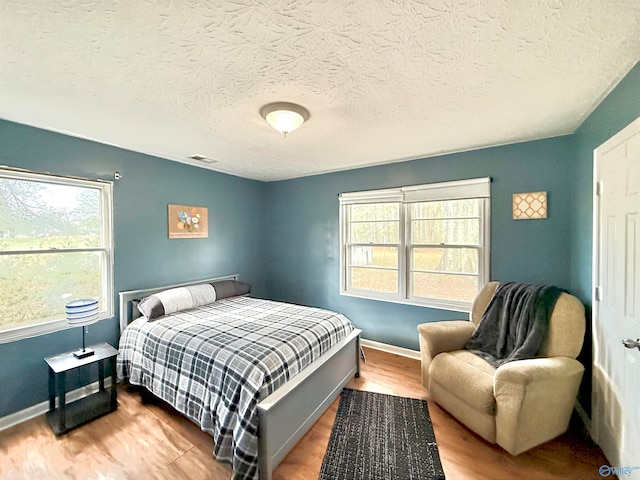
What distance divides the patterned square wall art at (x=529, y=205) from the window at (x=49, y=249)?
163 inches

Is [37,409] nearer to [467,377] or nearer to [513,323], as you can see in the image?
[467,377]

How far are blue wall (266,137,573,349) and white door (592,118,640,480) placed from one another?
0.70 m

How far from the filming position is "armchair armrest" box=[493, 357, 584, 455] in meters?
1.72

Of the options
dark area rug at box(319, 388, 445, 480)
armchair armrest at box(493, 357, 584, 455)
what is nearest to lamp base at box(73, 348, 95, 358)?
dark area rug at box(319, 388, 445, 480)

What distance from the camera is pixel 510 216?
2746 millimetres

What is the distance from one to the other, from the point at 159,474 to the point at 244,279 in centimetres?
268

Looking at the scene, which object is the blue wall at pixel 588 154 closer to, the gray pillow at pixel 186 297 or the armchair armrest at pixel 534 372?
the armchair armrest at pixel 534 372

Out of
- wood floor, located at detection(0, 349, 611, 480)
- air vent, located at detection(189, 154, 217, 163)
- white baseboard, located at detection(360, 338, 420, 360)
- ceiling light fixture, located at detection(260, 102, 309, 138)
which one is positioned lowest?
wood floor, located at detection(0, 349, 611, 480)

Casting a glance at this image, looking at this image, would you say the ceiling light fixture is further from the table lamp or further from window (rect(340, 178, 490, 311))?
the table lamp

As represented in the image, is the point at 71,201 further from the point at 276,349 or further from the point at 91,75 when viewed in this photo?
the point at 276,349

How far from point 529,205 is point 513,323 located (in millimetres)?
1189

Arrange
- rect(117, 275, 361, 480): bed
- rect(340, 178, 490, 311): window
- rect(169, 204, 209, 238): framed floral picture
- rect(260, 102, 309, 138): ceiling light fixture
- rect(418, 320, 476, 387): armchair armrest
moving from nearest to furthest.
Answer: rect(117, 275, 361, 480): bed, rect(260, 102, 309, 138): ceiling light fixture, rect(418, 320, 476, 387): armchair armrest, rect(340, 178, 490, 311): window, rect(169, 204, 209, 238): framed floral picture

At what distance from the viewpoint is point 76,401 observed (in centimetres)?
234

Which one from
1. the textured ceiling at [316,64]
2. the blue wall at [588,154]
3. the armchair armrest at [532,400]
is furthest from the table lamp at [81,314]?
the blue wall at [588,154]
